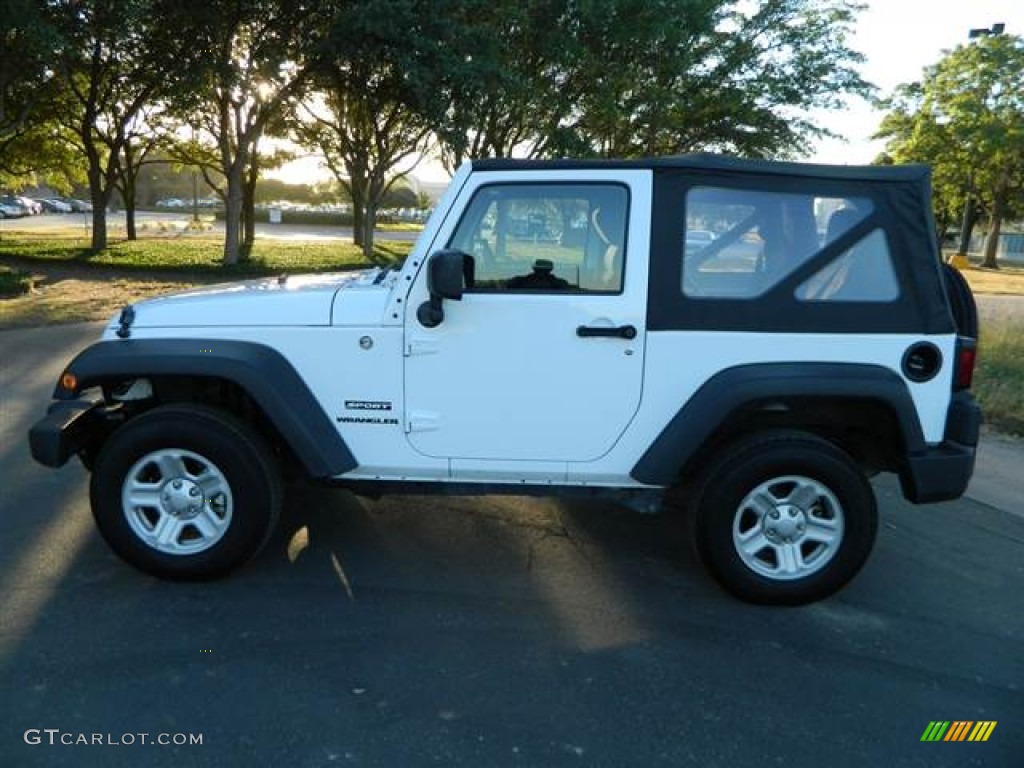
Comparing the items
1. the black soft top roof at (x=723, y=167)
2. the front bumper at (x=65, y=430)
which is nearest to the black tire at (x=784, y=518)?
the black soft top roof at (x=723, y=167)

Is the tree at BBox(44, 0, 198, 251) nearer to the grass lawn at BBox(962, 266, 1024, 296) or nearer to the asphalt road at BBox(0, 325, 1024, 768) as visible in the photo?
the asphalt road at BBox(0, 325, 1024, 768)

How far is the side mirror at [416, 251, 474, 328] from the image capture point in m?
3.00

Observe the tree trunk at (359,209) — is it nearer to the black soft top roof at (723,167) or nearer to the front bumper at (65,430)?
the front bumper at (65,430)

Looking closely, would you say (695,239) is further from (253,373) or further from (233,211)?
(233,211)

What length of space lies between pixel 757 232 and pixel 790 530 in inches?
53.0

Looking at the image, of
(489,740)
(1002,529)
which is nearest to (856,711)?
(489,740)

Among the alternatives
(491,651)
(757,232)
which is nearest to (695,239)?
(757,232)

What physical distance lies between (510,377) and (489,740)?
146 cm

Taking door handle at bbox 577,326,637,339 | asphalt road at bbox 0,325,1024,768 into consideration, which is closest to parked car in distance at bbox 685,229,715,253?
door handle at bbox 577,326,637,339

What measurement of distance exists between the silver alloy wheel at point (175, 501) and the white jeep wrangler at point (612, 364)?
0.04ft

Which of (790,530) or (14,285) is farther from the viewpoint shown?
(14,285)

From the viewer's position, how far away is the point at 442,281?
301 cm

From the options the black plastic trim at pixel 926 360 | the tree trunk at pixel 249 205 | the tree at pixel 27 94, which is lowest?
the black plastic trim at pixel 926 360

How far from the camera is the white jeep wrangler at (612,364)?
3.22 meters
